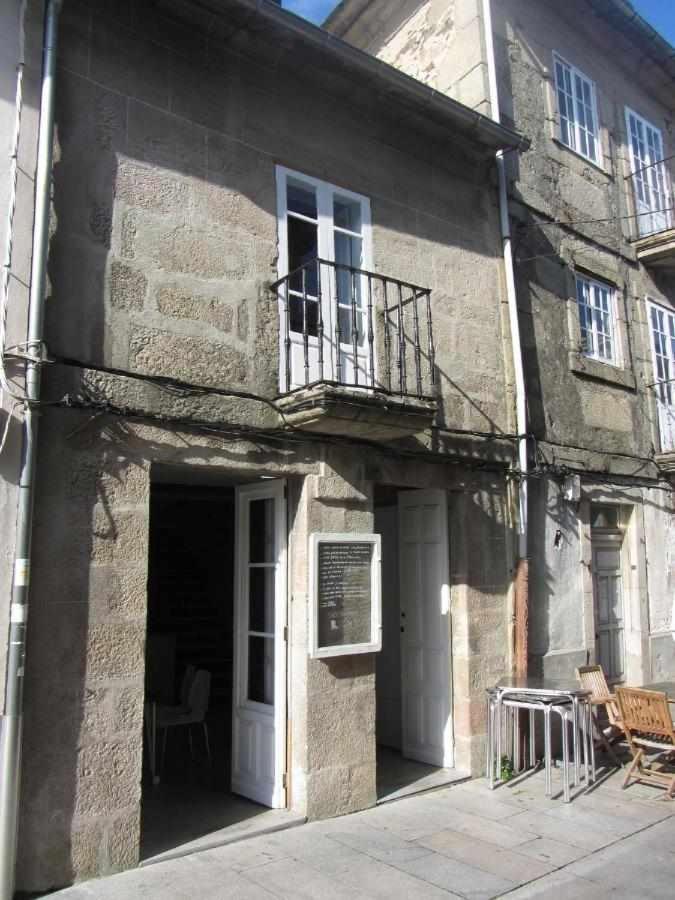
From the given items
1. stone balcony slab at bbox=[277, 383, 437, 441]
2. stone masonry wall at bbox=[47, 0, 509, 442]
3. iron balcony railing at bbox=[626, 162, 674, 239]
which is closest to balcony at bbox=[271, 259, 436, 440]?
stone balcony slab at bbox=[277, 383, 437, 441]

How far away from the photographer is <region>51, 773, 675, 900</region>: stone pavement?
167 inches

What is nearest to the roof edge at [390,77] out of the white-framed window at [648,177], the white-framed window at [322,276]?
the white-framed window at [322,276]

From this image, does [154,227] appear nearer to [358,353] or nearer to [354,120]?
[358,353]

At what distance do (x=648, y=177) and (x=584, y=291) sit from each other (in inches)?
108

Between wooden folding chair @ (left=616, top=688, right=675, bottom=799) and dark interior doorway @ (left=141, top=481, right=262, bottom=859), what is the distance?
3050mm

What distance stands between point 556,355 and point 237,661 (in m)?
4.61

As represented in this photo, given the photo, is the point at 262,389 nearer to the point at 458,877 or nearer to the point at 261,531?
the point at 261,531

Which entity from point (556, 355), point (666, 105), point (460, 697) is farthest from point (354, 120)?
point (666, 105)

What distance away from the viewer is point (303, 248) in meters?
6.13

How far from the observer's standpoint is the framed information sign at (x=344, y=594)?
214 inches

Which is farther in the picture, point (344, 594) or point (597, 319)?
point (597, 319)

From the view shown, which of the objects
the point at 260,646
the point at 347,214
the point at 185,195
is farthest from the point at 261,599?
the point at 347,214

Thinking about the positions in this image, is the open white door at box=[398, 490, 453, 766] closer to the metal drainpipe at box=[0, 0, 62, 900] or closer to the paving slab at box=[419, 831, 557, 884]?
the paving slab at box=[419, 831, 557, 884]

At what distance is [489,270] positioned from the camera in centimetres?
750
